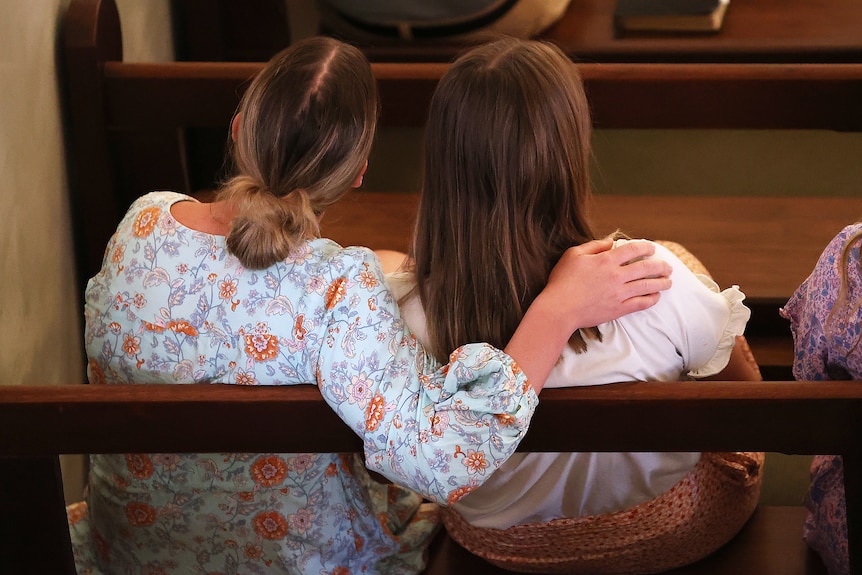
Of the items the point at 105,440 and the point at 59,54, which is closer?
the point at 105,440

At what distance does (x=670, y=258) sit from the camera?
1.20 metres

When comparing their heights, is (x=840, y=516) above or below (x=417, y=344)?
below

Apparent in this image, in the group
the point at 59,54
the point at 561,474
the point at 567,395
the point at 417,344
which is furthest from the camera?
the point at 59,54

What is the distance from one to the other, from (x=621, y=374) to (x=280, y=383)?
0.40 m

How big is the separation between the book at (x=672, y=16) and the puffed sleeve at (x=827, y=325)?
3.73ft

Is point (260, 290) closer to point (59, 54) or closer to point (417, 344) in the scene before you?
point (417, 344)

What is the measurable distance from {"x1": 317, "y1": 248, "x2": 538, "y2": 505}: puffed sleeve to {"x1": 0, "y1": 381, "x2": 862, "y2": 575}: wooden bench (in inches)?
1.1

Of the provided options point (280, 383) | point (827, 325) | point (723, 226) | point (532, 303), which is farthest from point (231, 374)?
point (723, 226)

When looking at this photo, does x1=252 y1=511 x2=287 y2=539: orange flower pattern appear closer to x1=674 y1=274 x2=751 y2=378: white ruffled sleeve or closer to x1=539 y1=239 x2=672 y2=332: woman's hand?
x1=539 y1=239 x2=672 y2=332: woman's hand

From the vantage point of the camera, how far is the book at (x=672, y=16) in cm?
227

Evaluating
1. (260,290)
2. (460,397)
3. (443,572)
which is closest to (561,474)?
(443,572)

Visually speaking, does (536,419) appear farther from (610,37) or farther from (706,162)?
(706,162)

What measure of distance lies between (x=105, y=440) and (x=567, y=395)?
44cm

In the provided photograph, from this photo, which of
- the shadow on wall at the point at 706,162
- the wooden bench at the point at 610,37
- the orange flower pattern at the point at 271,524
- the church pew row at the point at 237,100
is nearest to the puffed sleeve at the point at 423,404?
the orange flower pattern at the point at 271,524
